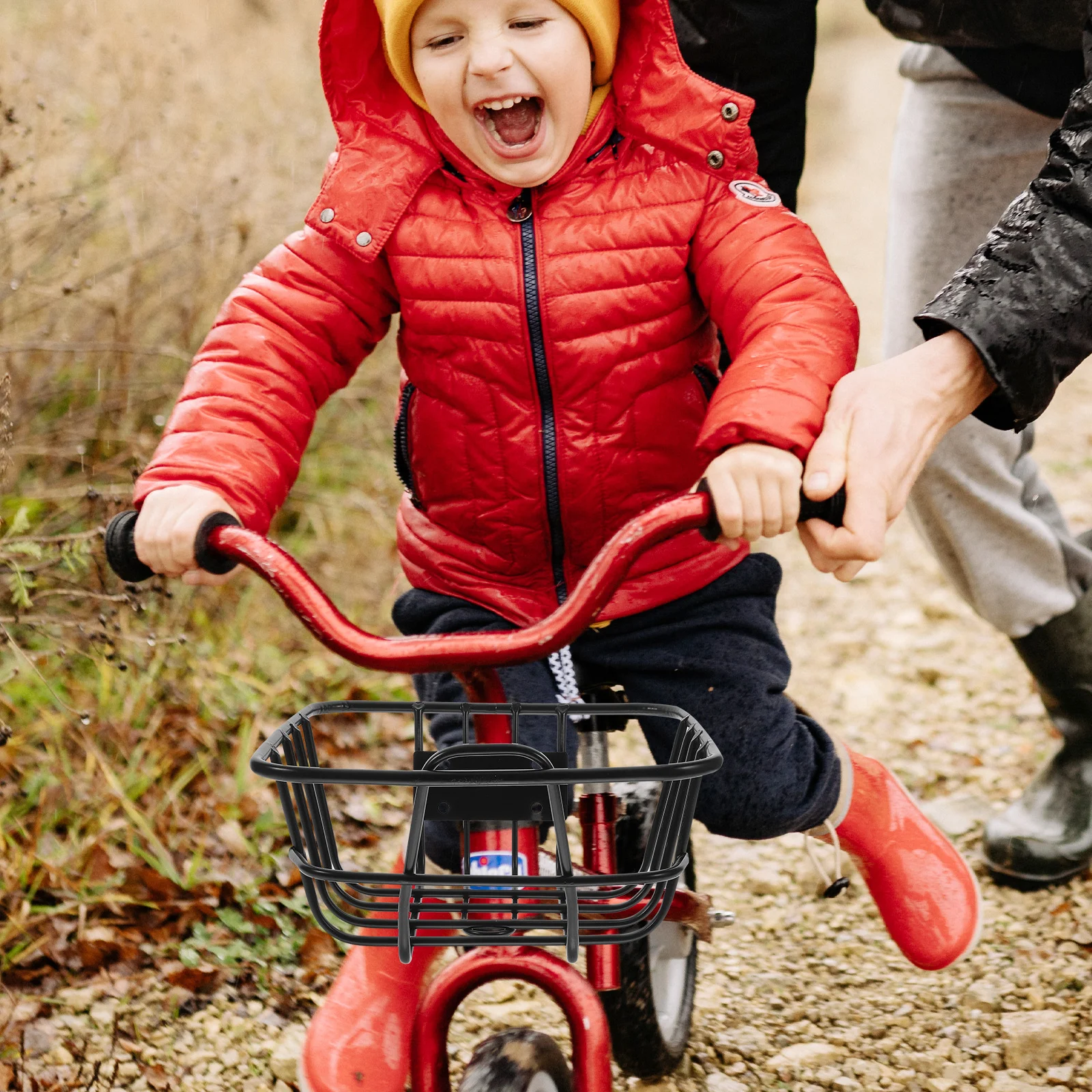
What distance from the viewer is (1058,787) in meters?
3.17

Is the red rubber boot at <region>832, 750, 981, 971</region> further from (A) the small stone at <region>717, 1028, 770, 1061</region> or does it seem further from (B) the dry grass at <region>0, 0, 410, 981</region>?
(B) the dry grass at <region>0, 0, 410, 981</region>

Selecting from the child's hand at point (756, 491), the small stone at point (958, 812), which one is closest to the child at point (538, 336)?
the child's hand at point (756, 491)

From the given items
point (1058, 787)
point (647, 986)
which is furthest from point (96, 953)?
point (1058, 787)

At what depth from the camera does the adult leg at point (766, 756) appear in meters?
2.19

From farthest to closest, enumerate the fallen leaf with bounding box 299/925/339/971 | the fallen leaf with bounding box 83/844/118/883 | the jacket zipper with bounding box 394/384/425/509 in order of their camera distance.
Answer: the fallen leaf with bounding box 83/844/118/883 < the fallen leaf with bounding box 299/925/339/971 < the jacket zipper with bounding box 394/384/425/509

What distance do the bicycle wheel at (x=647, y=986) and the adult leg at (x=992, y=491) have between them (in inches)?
39.7

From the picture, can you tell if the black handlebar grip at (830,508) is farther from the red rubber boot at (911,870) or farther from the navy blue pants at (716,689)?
the red rubber boot at (911,870)

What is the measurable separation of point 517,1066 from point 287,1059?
1.02 meters

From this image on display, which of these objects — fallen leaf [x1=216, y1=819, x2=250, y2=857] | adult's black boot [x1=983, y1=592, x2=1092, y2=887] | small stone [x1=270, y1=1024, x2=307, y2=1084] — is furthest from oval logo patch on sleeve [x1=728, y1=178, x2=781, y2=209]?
fallen leaf [x1=216, y1=819, x2=250, y2=857]

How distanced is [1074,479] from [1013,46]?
332cm

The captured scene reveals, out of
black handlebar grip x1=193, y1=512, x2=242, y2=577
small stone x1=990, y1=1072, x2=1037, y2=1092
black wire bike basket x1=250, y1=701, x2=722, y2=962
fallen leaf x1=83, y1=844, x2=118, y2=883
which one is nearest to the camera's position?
black wire bike basket x1=250, y1=701, x2=722, y2=962

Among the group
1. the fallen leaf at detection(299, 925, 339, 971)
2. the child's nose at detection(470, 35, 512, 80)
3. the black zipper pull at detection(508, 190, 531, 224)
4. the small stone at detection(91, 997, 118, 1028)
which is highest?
the child's nose at detection(470, 35, 512, 80)

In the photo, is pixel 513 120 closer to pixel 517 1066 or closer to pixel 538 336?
pixel 538 336

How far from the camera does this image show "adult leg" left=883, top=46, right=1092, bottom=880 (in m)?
2.82
